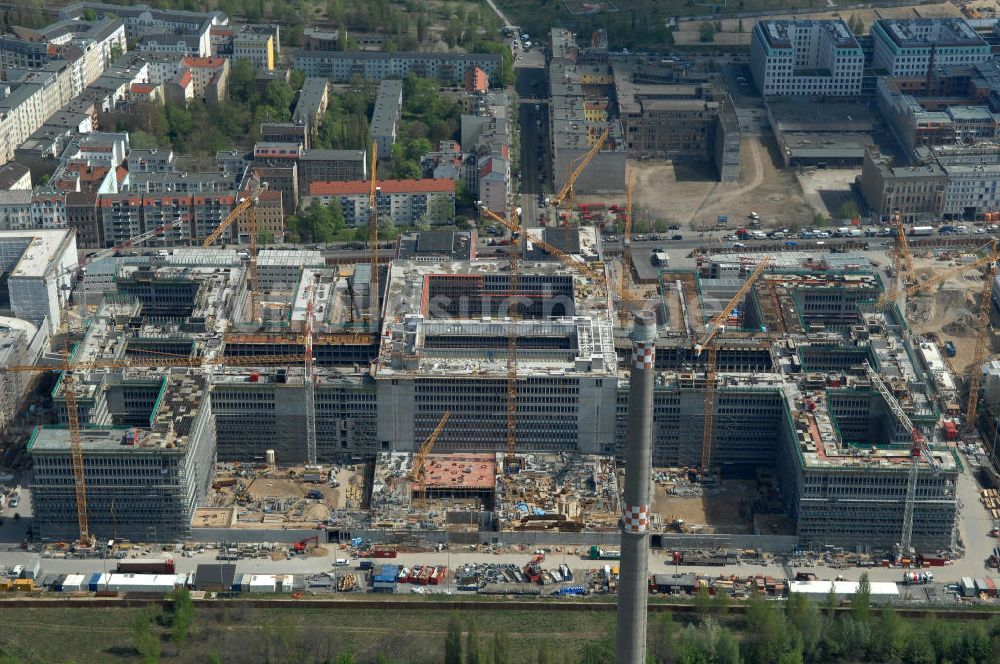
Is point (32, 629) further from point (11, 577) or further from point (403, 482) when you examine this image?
point (403, 482)

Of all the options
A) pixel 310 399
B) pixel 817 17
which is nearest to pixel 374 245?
pixel 310 399

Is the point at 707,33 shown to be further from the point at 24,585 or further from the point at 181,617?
the point at 181,617

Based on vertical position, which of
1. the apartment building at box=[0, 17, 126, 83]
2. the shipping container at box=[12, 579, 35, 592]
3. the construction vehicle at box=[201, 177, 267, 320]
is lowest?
the shipping container at box=[12, 579, 35, 592]

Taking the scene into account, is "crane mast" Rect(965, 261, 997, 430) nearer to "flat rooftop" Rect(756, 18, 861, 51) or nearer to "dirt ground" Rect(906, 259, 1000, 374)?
"dirt ground" Rect(906, 259, 1000, 374)

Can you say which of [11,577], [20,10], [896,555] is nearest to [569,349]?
[896,555]

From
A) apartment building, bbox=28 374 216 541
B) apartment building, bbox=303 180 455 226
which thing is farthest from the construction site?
apartment building, bbox=303 180 455 226

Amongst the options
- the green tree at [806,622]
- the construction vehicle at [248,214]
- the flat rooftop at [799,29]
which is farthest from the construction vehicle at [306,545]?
the flat rooftop at [799,29]
